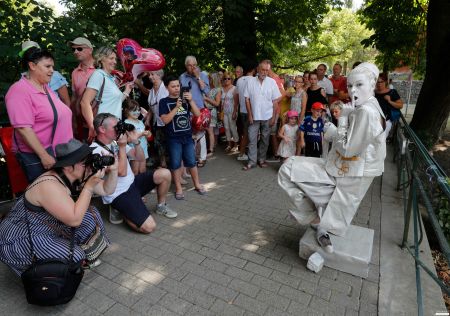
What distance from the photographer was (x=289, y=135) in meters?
5.82

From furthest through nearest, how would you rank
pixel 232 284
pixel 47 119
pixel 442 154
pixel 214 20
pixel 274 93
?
pixel 214 20 < pixel 442 154 < pixel 274 93 < pixel 47 119 < pixel 232 284

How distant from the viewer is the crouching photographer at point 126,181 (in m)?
3.36

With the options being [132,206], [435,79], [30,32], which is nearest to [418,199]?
[132,206]

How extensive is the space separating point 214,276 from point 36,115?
7.41ft

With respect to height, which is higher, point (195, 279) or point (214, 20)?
point (214, 20)

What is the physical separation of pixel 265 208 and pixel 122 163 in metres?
1.96

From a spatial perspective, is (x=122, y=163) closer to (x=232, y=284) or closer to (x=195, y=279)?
(x=195, y=279)

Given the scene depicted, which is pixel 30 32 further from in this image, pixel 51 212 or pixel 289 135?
pixel 289 135

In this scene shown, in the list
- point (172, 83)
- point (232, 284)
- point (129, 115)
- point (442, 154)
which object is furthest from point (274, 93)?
point (442, 154)

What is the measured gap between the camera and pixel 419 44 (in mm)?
8383

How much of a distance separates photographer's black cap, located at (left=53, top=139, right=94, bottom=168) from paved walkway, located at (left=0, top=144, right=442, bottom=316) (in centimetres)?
113

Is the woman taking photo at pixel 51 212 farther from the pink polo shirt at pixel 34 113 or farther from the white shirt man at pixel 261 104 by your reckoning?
the white shirt man at pixel 261 104

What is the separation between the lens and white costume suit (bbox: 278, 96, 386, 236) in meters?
2.61

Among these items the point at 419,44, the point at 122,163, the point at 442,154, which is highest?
the point at 419,44
